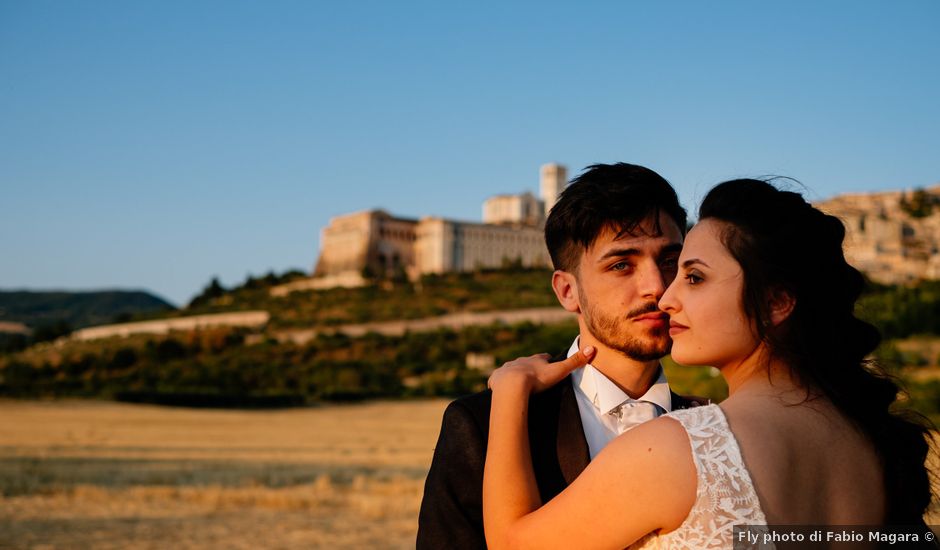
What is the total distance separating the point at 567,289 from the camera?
2875 millimetres

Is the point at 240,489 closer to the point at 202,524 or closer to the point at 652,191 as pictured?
the point at 202,524

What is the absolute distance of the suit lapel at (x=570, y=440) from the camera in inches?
94.0

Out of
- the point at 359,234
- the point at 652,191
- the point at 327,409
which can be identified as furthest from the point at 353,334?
the point at 652,191

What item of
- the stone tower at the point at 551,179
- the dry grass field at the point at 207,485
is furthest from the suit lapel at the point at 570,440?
the stone tower at the point at 551,179

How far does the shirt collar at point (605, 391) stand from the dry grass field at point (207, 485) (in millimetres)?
3550

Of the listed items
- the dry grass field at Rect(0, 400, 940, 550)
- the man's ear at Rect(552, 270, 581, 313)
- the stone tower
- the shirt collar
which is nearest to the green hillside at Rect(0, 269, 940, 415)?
the dry grass field at Rect(0, 400, 940, 550)

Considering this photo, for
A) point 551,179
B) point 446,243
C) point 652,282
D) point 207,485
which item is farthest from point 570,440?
point 551,179

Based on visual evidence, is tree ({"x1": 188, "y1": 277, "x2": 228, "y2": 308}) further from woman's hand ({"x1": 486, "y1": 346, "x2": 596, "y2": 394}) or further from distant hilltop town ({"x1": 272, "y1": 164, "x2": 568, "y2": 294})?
woman's hand ({"x1": 486, "y1": 346, "x2": 596, "y2": 394})

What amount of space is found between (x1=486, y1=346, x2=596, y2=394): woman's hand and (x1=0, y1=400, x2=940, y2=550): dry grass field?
12.5 feet

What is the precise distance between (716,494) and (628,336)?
0.80 meters

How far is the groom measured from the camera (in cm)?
241

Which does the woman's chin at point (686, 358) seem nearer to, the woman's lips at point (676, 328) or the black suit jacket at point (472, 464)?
the woman's lips at point (676, 328)

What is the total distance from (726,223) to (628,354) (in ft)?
1.90

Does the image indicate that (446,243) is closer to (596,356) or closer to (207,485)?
(207,485)
